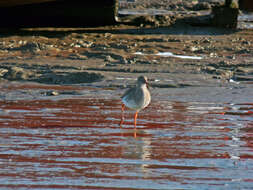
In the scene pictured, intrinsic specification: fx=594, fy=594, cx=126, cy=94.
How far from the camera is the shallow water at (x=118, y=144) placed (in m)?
4.64

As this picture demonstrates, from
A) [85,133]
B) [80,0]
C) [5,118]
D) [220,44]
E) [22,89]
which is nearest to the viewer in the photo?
[85,133]

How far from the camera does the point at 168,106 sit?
335 inches

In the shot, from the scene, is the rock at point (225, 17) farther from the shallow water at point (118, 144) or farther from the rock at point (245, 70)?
the shallow water at point (118, 144)

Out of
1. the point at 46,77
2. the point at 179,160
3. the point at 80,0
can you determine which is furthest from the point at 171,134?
the point at 80,0

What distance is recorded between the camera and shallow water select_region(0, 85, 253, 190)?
15.2 feet

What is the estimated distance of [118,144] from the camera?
239 inches

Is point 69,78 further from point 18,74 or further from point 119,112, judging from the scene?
point 119,112

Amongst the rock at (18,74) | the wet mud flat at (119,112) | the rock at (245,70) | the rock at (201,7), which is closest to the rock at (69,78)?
the wet mud flat at (119,112)

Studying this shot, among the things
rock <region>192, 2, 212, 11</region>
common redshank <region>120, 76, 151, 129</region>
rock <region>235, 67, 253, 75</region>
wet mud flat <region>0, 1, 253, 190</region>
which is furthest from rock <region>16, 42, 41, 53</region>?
rock <region>192, 2, 212, 11</region>

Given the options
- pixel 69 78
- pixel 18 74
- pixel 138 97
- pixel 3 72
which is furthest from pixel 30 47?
pixel 138 97

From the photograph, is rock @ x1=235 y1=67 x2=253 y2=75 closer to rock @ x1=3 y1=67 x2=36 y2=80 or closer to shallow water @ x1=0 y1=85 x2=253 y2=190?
shallow water @ x1=0 y1=85 x2=253 y2=190

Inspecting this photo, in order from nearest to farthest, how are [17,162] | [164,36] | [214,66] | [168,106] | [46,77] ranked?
[17,162] → [168,106] → [46,77] → [214,66] → [164,36]

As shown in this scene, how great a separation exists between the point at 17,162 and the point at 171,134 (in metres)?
2.09

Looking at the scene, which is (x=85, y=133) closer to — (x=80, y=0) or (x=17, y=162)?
(x=17, y=162)
